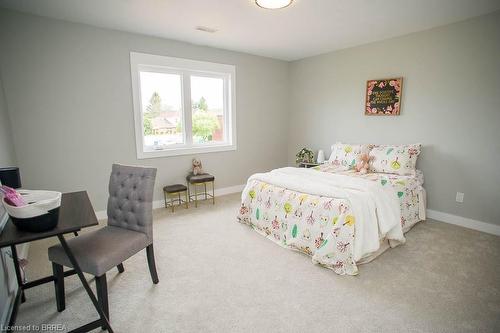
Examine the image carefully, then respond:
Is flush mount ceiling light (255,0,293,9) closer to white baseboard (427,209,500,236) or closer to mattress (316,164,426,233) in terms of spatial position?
mattress (316,164,426,233)

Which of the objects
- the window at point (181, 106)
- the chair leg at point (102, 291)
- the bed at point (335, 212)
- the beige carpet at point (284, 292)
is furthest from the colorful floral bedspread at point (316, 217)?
the chair leg at point (102, 291)

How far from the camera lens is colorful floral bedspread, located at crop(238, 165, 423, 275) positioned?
2357 millimetres

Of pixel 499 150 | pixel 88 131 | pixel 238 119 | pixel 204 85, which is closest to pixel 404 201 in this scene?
pixel 499 150

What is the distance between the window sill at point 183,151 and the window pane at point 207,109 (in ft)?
0.53

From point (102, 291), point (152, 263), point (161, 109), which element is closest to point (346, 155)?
point (161, 109)

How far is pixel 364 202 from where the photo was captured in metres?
2.46

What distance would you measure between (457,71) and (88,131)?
472cm

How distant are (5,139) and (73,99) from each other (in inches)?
35.2

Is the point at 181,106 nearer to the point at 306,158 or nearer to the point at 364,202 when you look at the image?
the point at 306,158

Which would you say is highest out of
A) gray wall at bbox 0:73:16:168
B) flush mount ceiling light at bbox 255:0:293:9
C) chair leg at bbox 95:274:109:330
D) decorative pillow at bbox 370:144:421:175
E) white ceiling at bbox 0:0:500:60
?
white ceiling at bbox 0:0:500:60

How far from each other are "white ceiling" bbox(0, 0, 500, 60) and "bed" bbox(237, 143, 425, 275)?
72.3 inches

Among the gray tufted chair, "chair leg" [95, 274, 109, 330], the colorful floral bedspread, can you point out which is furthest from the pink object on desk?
the colorful floral bedspread

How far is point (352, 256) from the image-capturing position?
2334 millimetres

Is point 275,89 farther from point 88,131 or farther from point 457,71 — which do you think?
point 88,131
